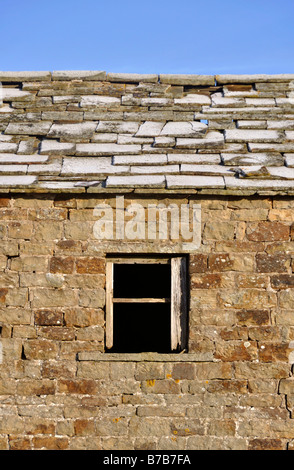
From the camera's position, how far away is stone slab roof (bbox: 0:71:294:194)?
16.5 ft

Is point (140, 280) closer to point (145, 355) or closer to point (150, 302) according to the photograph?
point (150, 302)

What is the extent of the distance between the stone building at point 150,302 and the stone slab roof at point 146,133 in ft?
0.10

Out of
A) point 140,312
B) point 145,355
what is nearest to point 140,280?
point 140,312

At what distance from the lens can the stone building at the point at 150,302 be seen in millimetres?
4855

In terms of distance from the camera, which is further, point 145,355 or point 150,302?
point 150,302

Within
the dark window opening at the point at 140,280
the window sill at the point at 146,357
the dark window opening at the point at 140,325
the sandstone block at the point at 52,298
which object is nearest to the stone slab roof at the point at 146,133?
the sandstone block at the point at 52,298

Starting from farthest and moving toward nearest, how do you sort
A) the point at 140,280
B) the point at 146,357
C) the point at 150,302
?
the point at 140,280 → the point at 150,302 → the point at 146,357

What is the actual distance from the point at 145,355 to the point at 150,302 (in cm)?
52

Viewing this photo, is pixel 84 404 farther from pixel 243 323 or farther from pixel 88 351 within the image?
pixel 243 323

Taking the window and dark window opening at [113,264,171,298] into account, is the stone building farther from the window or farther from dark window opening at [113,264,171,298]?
dark window opening at [113,264,171,298]

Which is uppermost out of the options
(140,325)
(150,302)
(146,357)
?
(150,302)

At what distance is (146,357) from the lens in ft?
16.0

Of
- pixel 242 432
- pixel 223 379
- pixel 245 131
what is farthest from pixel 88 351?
pixel 245 131

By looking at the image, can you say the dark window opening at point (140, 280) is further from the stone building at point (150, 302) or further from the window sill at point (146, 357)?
the window sill at point (146, 357)
